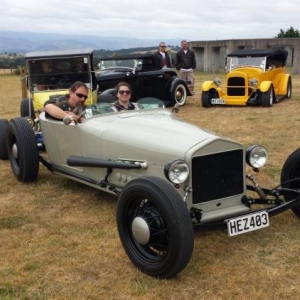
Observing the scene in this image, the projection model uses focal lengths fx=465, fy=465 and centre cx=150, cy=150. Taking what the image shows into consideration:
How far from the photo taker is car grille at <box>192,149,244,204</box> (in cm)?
367

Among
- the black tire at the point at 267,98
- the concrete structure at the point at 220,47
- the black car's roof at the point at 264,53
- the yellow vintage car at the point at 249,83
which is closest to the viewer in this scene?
the black tire at the point at 267,98

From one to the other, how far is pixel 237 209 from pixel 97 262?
1207 millimetres

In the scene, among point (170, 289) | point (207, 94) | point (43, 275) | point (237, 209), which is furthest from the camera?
point (207, 94)

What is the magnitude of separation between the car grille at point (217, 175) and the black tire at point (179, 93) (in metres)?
8.20

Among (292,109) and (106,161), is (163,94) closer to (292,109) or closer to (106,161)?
(292,109)

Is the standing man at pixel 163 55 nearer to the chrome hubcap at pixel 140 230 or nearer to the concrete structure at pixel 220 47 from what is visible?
the chrome hubcap at pixel 140 230

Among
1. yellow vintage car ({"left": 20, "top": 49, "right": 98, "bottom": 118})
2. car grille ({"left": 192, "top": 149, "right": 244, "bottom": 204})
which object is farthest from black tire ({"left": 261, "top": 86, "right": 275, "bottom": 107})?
car grille ({"left": 192, "top": 149, "right": 244, "bottom": 204})

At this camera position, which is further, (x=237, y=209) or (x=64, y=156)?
(x=64, y=156)

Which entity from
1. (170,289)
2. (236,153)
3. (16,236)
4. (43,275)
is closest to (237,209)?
(236,153)

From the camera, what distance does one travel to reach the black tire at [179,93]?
1193 centimetres

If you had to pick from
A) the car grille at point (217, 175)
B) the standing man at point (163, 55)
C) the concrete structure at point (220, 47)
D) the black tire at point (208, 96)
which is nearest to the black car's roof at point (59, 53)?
the standing man at point (163, 55)

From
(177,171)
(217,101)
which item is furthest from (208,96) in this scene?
(177,171)

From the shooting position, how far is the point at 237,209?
381cm

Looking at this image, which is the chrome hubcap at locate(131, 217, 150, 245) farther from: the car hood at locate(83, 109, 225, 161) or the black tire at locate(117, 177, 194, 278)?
the car hood at locate(83, 109, 225, 161)
